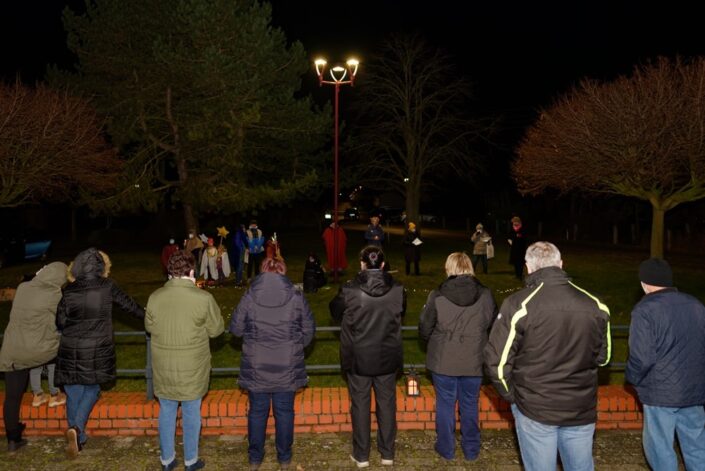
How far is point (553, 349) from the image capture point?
3.59 meters

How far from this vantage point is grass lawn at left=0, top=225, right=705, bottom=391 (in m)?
7.56

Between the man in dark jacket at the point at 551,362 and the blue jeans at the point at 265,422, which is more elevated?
the man in dark jacket at the point at 551,362

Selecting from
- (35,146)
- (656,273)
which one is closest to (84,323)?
(656,273)

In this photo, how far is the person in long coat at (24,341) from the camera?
4.95 meters

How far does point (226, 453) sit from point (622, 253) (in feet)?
79.4

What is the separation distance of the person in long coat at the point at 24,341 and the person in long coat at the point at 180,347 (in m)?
1.15

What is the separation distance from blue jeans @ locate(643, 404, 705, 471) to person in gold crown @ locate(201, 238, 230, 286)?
11814 mm

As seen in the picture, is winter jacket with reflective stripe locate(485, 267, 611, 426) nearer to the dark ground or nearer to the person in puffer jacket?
the dark ground

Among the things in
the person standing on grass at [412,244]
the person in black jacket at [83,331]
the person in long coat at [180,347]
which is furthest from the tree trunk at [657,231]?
the person in black jacket at [83,331]

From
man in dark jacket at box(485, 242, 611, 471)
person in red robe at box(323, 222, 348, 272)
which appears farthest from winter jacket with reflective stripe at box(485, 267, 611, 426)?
person in red robe at box(323, 222, 348, 272)

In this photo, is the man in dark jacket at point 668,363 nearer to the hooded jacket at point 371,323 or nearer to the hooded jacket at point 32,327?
the hooded jacket at point 371,323

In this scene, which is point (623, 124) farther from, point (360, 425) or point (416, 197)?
point (416, 197)

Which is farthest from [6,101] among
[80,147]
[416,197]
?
[416,197]

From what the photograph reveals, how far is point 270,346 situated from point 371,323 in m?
0.86
